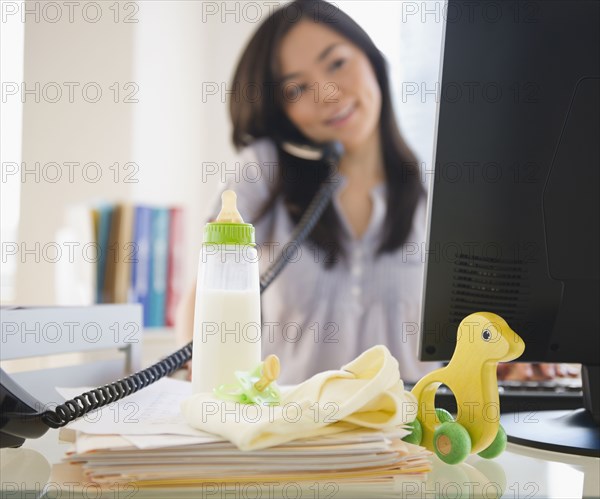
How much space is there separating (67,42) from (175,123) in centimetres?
47

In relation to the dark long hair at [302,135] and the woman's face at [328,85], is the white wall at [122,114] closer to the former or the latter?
the dark long hair at [302,135]

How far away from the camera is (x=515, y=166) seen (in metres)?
0.74

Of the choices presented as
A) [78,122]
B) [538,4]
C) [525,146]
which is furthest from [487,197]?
[78,122]

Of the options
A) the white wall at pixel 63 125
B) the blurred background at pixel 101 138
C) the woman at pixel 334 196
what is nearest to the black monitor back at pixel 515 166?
the woman at pixel 334 196

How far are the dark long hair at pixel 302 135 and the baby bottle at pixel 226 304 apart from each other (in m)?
1.13

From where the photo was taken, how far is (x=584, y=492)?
542mm

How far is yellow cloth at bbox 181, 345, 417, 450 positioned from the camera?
480mm

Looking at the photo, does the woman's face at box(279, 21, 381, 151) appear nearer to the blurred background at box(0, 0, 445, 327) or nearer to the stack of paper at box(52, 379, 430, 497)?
the blurred background at box(0, 0, 445, 327)

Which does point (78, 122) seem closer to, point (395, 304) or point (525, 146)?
point (395, 304)

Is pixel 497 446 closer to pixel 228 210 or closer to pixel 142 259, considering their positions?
pixel 228 210

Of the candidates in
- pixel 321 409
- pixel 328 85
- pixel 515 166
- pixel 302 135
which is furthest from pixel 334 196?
pixel 321 409

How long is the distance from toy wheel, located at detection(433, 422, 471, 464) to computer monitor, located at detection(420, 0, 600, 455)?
190 millimetres

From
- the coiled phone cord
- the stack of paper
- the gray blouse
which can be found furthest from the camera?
the gray blouse

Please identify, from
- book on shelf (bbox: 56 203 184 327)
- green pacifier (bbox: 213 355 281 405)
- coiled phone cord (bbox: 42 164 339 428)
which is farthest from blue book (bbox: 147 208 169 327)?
green pacifier (bbox: 213 355 281 405)
